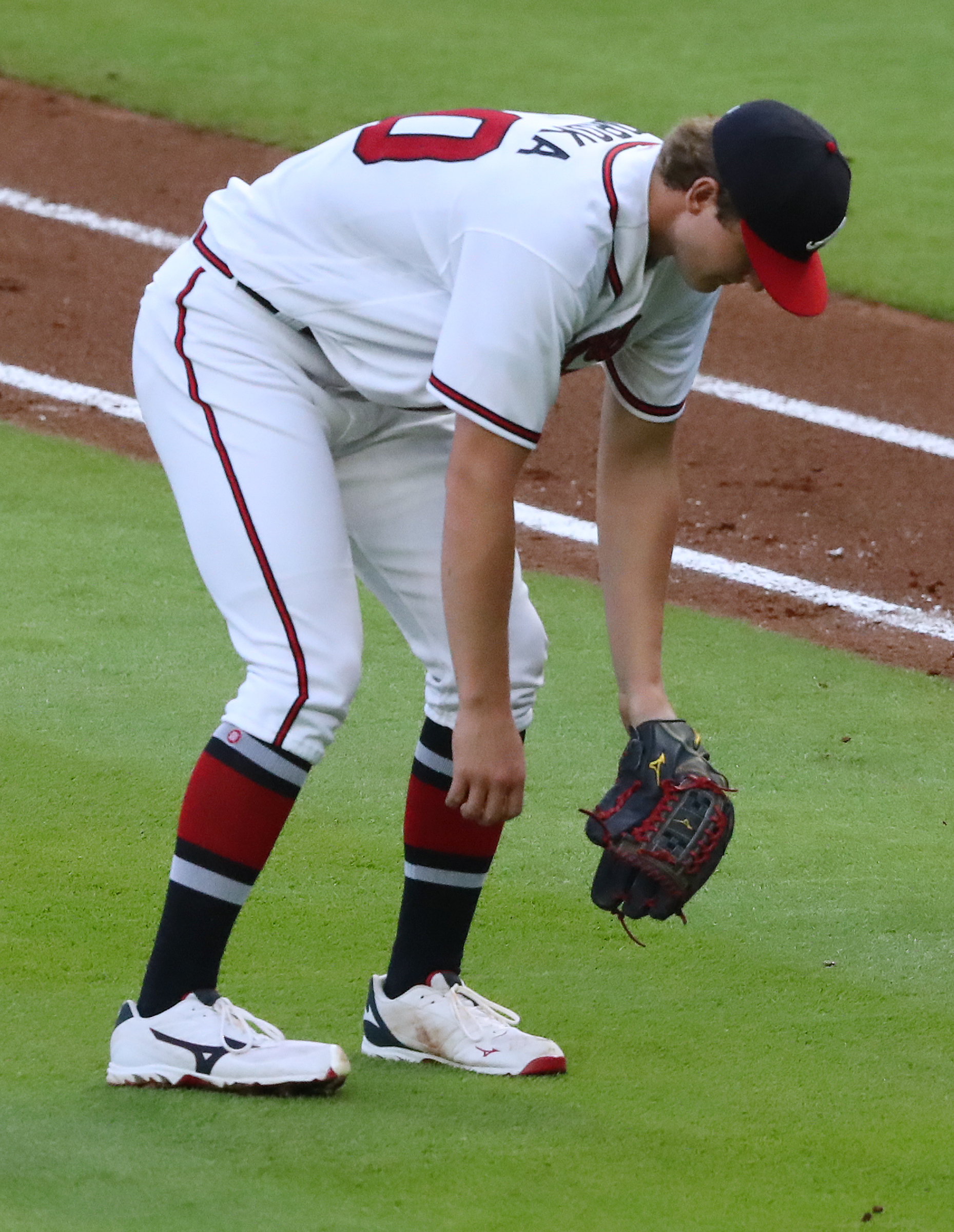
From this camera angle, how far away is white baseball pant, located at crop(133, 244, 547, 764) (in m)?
2.61

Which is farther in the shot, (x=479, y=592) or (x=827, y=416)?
(x=827, y=416)

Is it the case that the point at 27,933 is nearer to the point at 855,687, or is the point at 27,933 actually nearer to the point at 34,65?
the point at 855,687

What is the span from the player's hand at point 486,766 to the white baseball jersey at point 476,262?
0.40m

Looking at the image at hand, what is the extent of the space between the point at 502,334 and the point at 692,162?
36cm

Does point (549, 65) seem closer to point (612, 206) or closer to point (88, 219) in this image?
point (88, 219)

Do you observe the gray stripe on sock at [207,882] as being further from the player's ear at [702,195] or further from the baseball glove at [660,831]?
the player's ear at [702,195]

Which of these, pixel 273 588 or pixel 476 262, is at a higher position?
pixel 476 262

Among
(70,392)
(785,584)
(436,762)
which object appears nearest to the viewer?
(436,762)

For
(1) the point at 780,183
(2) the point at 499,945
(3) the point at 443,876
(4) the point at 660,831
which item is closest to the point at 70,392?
(2) the point at 499,945

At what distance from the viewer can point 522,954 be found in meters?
3.31

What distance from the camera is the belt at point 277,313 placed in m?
2.70

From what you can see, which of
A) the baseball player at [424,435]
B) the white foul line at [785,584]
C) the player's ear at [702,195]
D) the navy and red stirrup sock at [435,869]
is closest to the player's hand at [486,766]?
the baseball player at [424,435]

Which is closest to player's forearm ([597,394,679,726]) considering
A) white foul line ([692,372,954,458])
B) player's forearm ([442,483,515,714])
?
player's forearm ([442,483,515,714])

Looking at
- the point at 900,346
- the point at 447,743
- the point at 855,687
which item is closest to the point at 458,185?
the point at 447,743
